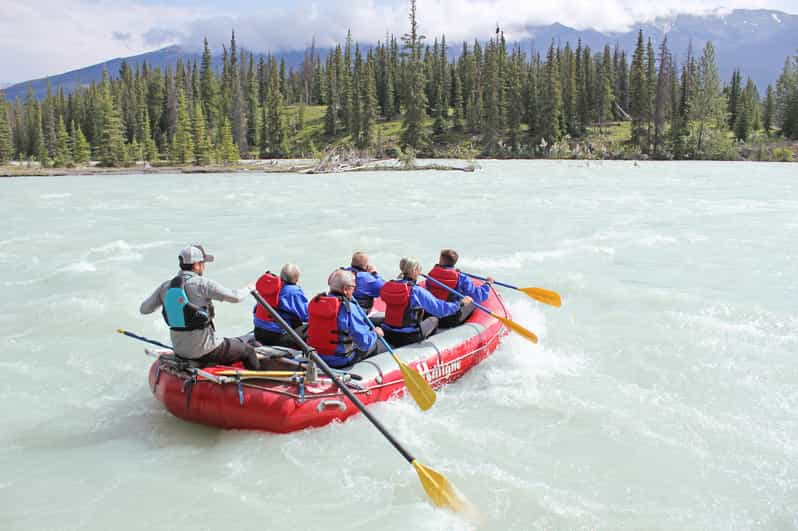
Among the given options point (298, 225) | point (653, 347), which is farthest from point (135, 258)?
point (653, 347)

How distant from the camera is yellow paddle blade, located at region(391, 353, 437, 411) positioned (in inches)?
258

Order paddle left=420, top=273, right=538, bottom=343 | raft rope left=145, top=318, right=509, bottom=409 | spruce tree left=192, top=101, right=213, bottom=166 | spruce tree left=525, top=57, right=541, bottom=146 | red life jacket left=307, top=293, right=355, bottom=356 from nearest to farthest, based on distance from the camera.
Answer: raft rope left=145, top=318, right=509, bottom=409 < red life jacket left=307, top=293, right=355, bottom=356 < paddle left=420, top=273, right=538, bottom=343 < spruce tree left=192, top=101, right=213, bottom=166 < spruce tree left=525, top=57, right=541, bottom=146

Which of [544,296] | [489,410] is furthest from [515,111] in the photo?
[489,410]

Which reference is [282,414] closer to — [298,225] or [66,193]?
[298,225]

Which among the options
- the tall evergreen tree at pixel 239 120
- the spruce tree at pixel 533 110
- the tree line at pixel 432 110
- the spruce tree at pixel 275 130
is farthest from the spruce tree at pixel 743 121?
the tall evergreen tree at pixel 239 120

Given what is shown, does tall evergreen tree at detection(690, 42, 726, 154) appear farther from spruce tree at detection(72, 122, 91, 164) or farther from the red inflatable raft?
the red inflatable raft

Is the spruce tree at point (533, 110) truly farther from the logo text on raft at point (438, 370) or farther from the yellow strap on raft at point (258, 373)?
the yellow strap on raft at point (258, 373)

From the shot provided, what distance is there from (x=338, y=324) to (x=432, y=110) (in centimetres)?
7151

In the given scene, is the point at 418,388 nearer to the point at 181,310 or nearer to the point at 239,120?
the point at 181,310

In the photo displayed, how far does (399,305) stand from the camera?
758 centimetres

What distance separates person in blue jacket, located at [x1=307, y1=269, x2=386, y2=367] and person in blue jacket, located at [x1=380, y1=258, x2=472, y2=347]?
621mm

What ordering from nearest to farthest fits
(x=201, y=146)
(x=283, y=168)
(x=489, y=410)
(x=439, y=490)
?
(x=439, y=490), (x=489, y=410), (x=283, y=168), (x=201, y=146)

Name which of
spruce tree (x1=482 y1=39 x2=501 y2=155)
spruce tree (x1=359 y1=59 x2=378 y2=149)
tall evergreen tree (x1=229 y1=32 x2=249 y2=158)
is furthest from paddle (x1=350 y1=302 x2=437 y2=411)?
tall evergreen tree (x1=229 y1=32 x2=249 y2=158)

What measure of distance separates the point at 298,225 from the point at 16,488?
15.0 metres
